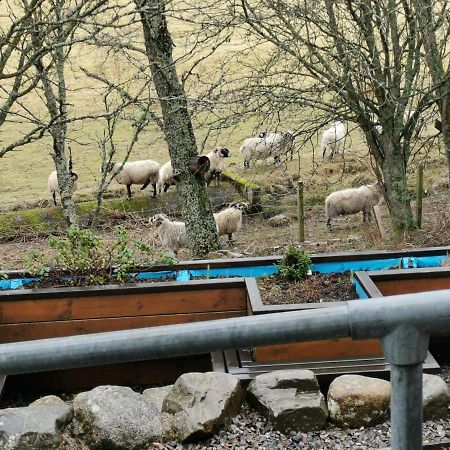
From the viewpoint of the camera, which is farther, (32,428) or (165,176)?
(165,176)

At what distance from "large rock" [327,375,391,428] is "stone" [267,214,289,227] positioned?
10409mm

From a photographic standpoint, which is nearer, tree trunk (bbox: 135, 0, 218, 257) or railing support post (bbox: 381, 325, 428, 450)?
railing support post (bbox: 381, 325, 428, 450)

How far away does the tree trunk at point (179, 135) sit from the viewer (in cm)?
898

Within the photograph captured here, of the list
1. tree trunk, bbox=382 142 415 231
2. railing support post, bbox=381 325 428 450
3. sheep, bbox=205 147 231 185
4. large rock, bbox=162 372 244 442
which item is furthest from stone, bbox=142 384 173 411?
sheep, bbox=205 147 231 185

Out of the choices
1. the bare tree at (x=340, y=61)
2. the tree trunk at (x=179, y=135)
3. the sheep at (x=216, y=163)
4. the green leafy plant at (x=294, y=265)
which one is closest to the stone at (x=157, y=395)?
the green leafy plant at (x=294, y=265)

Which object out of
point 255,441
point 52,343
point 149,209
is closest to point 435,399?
point 255,441

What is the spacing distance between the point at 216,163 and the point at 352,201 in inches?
157

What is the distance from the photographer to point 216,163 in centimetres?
1686

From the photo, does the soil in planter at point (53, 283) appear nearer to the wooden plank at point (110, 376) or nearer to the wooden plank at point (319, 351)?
the wooden plank at point (110, 376)

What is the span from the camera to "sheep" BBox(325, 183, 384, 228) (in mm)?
14047

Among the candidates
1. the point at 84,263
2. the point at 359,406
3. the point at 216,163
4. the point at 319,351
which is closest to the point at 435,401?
the point at 359,406

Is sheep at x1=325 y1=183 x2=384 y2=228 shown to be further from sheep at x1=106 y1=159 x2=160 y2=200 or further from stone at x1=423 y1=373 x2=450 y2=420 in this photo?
stone at x1=423 y1=373 x2=450 y2=420

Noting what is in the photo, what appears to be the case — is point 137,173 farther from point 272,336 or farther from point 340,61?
point 272,336

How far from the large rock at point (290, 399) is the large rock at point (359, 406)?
8 centimetres
